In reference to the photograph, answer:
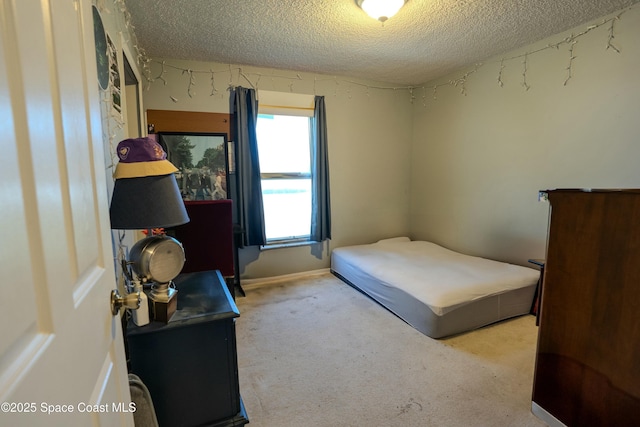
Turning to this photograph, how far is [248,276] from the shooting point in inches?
143

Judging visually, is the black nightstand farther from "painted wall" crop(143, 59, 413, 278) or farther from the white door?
"painted wall" crop(143, 59, 413, 278)

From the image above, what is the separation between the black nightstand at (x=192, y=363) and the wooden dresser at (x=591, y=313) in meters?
1.53

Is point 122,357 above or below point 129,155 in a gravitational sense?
below

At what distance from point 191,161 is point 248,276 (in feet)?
4.72

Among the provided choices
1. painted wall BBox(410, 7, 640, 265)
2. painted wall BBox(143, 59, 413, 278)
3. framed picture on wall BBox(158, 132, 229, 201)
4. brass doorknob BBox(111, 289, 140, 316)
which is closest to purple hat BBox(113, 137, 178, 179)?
brass doorknob BBox(111, 289, 140, 316)

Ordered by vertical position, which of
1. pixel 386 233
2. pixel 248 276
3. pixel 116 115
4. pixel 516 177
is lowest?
pixel 248 276

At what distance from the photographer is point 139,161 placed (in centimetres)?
114

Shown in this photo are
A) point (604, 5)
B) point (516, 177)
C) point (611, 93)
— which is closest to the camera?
point (604, 5)

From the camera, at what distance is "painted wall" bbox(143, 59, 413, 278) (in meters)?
3.20

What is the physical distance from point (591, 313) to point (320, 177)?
2.77 m

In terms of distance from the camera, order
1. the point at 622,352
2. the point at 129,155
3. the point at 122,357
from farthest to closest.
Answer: the point at 622,352 < the point at 129,155 < the point at 122,357

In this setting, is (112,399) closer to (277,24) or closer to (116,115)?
(116,115)

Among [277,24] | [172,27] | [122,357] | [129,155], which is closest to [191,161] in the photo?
[172,27]

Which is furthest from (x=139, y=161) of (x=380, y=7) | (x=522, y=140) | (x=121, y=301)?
(x=522, y=140)
